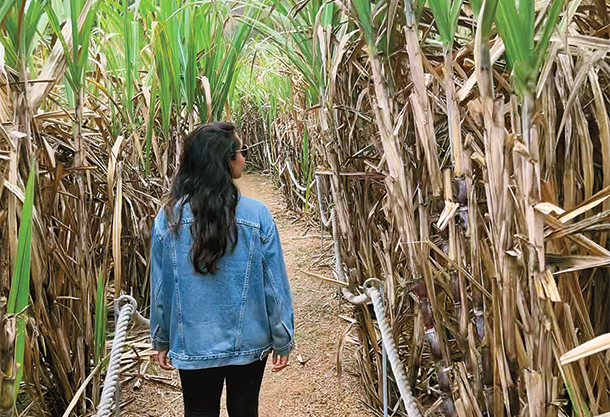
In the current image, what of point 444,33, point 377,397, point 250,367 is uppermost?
point 444,33

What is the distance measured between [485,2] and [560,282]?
408 millimetres

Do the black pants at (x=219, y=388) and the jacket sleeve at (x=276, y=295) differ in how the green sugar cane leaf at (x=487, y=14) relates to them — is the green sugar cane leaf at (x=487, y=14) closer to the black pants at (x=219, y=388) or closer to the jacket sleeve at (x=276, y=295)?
the jacket sleeve at (x=276, y=295)

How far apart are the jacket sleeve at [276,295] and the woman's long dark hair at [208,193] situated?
9 centimetres

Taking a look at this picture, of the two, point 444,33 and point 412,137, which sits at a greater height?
point 444,33

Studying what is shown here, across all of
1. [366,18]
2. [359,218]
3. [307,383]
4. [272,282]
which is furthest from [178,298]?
[307,383]

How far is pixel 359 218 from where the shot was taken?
152 cm

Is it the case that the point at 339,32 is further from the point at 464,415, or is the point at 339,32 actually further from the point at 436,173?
the point at 464,415

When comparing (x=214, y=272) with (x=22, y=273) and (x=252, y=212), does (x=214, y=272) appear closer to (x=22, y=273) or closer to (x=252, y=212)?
(x=252, y=212)

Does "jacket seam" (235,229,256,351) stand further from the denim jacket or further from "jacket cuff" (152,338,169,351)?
"jacket cuff" (152,338,169,351)

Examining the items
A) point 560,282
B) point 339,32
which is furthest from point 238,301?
point 339,32

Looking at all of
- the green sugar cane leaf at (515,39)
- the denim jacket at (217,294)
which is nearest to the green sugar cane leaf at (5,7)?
the denim jacket at (217,294)

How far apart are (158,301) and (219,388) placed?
26cm

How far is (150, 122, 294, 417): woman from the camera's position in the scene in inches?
44.0

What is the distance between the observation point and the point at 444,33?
32.2 inches
